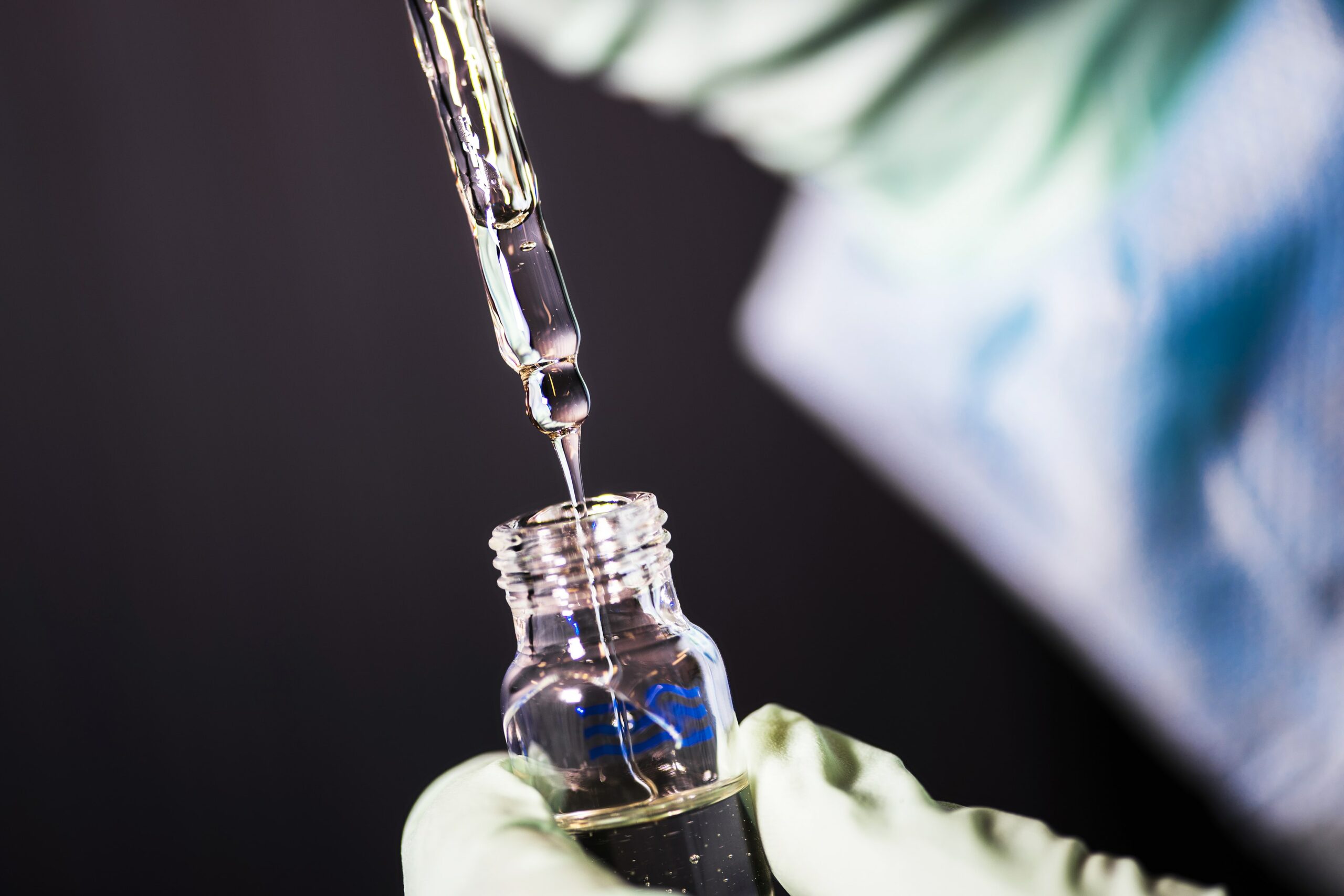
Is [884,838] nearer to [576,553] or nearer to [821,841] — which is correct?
[821,841]

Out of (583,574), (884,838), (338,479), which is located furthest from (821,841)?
(338,479)

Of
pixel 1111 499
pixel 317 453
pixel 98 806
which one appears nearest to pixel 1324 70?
pixel 1111 499

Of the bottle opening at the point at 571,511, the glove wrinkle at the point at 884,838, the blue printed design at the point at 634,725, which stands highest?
the bottle opening at the point at 571,511

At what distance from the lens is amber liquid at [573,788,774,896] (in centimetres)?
51

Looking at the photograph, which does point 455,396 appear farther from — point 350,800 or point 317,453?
point 350,800

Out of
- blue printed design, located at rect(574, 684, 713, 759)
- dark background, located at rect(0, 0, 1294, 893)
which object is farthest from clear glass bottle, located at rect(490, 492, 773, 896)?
dark background, located at rect(0, 0, 1294, 893)

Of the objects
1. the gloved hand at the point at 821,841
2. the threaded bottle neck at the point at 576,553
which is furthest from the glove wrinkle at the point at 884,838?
the threaded bottle neck at the point at 576,553

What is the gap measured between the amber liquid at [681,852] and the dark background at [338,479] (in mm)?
785

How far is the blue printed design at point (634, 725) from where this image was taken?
528 mm

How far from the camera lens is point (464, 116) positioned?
2.01 ft

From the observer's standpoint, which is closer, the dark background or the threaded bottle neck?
the threaded bottle neck

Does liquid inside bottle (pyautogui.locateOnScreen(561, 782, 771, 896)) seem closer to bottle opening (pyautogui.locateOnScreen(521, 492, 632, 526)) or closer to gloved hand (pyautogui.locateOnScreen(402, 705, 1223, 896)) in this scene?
gloved hand (pyautogui.locateOnScreen(402, 705, 1223, 896))

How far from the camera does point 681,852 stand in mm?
518

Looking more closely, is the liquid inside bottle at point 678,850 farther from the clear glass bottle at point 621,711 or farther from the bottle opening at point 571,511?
the bottle opening at point 571,511
